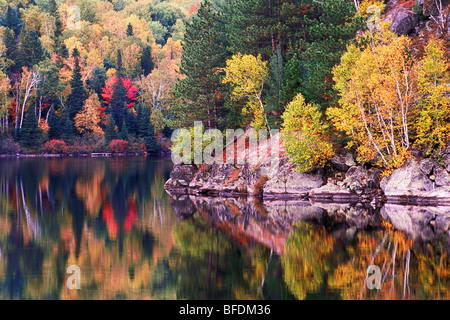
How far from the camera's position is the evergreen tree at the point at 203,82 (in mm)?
49938

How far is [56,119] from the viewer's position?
10169 centimetres

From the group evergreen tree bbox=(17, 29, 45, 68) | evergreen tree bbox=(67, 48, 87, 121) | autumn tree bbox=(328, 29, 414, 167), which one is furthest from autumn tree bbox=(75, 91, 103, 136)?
autumn tree bbox=(328, 29, 414, 167)

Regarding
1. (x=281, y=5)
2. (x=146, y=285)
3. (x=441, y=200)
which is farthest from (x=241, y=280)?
(x=281, y=5)

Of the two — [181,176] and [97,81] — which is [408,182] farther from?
[97,81]

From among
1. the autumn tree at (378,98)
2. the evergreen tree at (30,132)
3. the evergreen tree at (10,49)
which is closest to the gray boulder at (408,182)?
the autumn tree at (378,98)

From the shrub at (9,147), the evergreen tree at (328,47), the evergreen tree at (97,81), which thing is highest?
the evergreen tree at (97,81)

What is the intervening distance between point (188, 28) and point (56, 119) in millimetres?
56023

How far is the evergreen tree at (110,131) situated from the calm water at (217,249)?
6436 centimetres

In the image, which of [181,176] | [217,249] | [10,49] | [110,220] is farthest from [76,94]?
[217,249]

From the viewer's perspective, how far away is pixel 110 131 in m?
105

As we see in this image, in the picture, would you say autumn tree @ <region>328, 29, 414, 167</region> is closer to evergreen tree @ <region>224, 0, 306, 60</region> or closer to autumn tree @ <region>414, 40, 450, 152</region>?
autumn tree @ <region>414, 40, 450, 152</region>

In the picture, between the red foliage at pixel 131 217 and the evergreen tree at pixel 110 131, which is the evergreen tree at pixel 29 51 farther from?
the red foliage at pixel 131 217

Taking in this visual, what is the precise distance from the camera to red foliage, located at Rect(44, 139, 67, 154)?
321 ft
